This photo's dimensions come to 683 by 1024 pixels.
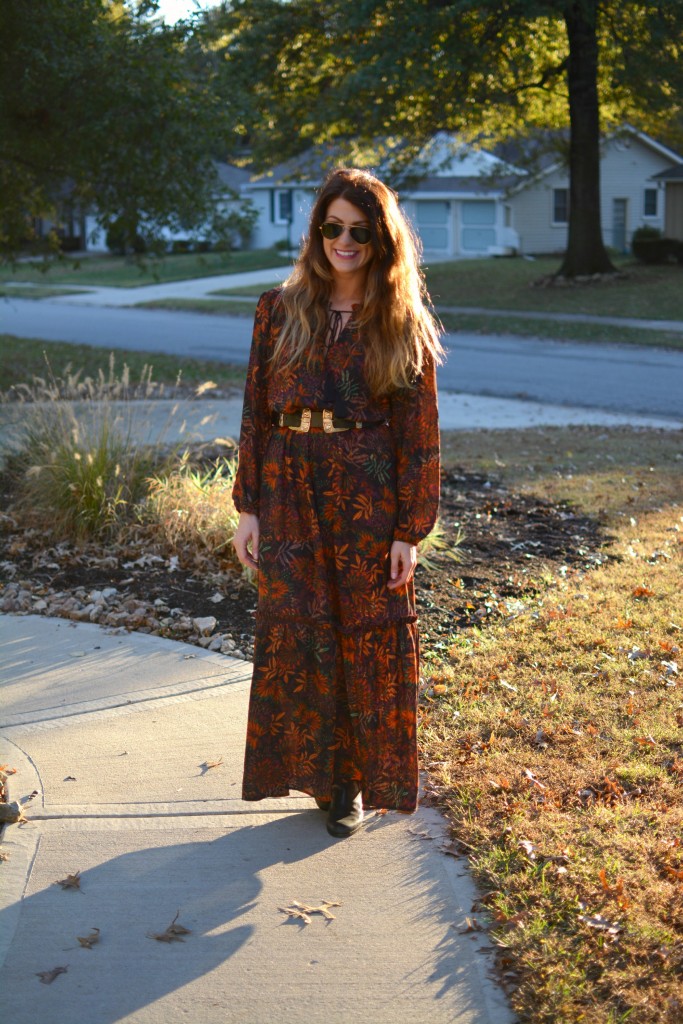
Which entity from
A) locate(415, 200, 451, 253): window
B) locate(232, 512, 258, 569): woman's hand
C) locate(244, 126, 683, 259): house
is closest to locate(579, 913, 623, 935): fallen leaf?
locate(232, 512, 258, 569): woman's hand

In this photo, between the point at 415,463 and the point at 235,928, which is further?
the point at 415,463

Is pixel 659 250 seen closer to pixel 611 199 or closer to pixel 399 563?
pixel 611 199

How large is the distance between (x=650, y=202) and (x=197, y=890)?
45.1m

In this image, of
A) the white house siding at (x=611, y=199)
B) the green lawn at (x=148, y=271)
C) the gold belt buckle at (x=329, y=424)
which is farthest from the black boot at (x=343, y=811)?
the white house siding at (x=611, y=199)

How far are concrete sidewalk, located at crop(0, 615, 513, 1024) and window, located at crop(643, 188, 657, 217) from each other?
43527 millimetres

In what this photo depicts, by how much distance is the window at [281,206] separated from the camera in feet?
168

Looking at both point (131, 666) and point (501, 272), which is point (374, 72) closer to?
point (501, 272)

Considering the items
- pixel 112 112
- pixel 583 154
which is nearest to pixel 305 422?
pixel 112 112

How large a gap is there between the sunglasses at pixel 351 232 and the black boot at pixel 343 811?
5.76ft

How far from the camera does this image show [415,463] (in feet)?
12.1

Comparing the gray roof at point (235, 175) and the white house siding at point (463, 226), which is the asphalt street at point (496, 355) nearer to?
the white house siding at point (463, 226)

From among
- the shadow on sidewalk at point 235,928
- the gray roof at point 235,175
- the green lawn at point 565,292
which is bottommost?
the shadow on sidewalk at point 235,928

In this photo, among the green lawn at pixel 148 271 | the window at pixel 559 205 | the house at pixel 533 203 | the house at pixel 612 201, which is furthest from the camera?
the window at pixel 559 205

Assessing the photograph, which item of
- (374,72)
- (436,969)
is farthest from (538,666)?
(374,72)
